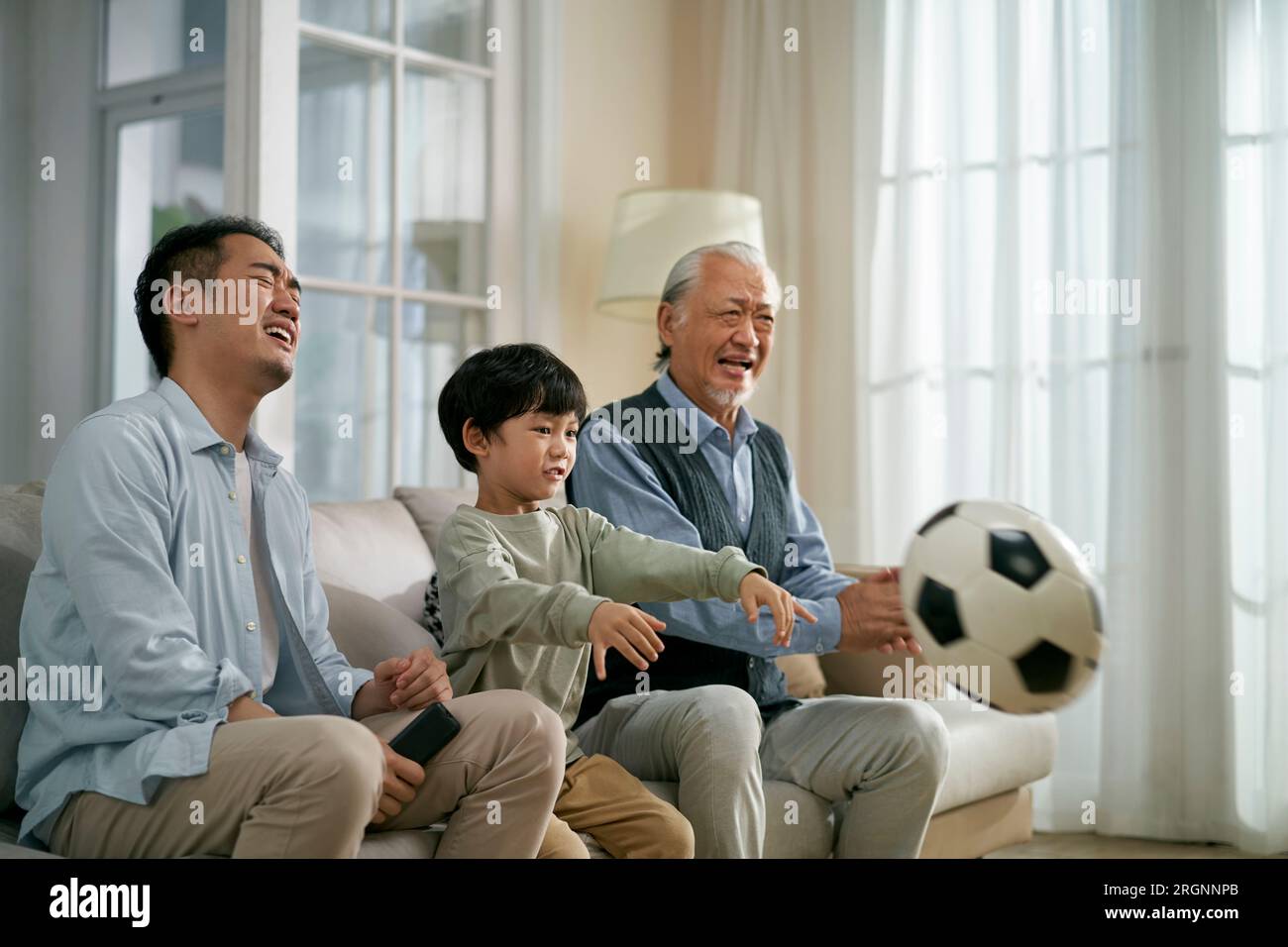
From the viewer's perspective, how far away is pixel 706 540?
2066mm

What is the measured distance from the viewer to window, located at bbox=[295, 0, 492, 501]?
3.12m

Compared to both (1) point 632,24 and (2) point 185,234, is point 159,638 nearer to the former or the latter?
(2) point 185,234

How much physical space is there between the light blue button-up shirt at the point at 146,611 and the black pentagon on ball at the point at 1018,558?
841 mm

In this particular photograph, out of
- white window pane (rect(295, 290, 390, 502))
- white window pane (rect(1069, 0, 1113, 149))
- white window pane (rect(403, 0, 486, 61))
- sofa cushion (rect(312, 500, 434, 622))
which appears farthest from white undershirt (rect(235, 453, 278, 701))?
white window pane (rect(1069, 0, 1113, 149))

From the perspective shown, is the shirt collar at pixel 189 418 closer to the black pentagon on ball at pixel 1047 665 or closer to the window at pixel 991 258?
the black pentagon on ball at pixel 1047 665

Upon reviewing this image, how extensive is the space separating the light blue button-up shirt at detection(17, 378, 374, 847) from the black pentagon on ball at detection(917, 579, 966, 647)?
75 cm

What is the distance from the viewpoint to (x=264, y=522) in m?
1.63

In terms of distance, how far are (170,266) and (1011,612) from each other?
1128mm

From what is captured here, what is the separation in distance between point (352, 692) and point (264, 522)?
0.81 ft

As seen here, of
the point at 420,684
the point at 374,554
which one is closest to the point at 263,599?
the point at 420,684

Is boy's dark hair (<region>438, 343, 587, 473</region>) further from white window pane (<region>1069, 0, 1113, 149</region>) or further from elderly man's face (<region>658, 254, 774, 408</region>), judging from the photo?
white window pane (<region>1069, 0, 1113, 149</region>)

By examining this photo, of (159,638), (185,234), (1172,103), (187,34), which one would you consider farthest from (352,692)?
(187,34)

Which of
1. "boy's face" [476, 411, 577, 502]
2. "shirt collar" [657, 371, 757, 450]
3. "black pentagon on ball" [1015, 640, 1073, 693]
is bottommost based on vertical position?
"black pentagon on ball" [1015, 640, 1073, 693]

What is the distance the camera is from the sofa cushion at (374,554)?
2141 millimetres
